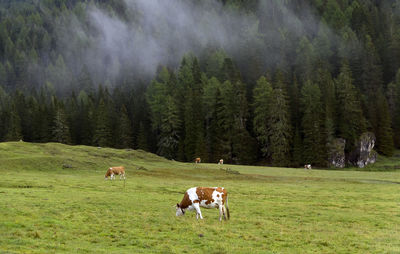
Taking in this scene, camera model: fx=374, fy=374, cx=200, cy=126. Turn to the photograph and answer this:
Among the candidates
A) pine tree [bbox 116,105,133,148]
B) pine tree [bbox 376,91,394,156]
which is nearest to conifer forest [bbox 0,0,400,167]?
pine tree [bbox 376,91,394,156]

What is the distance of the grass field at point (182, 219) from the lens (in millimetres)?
17641

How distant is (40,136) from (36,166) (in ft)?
228

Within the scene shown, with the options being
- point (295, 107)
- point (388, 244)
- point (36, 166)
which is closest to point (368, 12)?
point (295, 107)

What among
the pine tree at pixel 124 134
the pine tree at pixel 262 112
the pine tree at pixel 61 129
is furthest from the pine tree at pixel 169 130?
the pine tree at pixel 61 129

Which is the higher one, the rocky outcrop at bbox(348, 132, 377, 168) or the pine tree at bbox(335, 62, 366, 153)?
the pine tree at bbox(335, 62, 366, 153)

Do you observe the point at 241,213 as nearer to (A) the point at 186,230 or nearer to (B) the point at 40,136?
(A) the point at 186,230

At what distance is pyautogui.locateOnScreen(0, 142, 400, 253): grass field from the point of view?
695 inches

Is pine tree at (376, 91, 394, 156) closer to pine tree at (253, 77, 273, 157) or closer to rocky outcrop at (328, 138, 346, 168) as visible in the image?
rocky outcrop at (328, 138, 346, 168)

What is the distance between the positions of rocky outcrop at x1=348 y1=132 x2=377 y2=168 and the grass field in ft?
145

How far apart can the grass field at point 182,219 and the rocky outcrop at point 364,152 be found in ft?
145

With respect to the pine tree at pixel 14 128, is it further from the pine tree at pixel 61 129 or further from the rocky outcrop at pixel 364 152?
the rocky outcrop at pixel 364 152

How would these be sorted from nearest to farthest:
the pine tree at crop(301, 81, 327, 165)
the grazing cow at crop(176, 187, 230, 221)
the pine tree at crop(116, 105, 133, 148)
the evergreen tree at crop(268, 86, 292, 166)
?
the grazing cow at crop(176, 187, 230, 221)
the pine tree at crop(301, 81, 327, 165)
the evergreen tree at crop(268, 86, 292, 166)
the pine tree at crop(116, 105, 133, 148)

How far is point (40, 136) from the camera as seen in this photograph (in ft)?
387

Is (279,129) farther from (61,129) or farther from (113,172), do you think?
(61,129)
